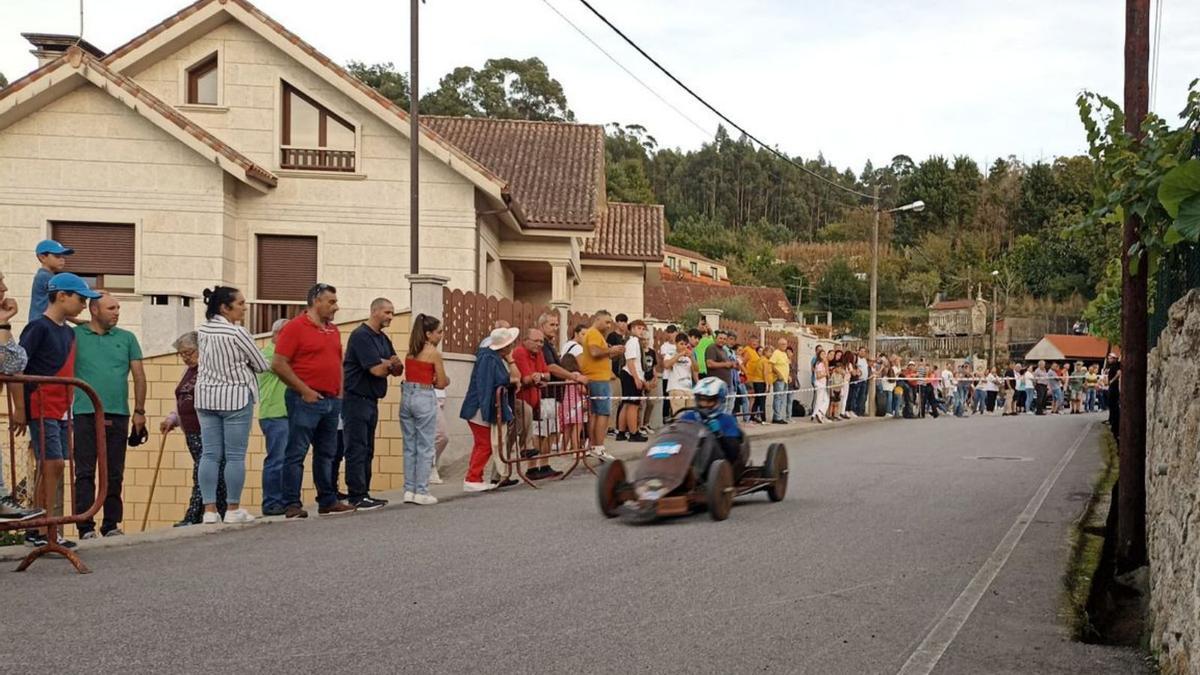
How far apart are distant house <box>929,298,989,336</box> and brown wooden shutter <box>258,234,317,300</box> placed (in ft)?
192

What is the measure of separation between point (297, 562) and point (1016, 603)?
14.9ft

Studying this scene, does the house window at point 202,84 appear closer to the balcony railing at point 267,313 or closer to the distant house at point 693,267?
the balcony railing at point 267,313

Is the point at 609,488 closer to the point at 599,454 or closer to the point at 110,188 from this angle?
the point at 599,454

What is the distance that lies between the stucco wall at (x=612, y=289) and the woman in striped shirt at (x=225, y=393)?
84.5ft

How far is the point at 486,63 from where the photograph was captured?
78000 mm

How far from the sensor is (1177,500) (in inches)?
231

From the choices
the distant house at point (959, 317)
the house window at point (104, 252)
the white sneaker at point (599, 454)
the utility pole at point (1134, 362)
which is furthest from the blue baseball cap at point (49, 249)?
the distant house at point (959, 317)

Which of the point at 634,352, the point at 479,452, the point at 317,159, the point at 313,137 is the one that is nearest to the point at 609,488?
the point at 479,452

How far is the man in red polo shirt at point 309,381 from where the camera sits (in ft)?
33.9

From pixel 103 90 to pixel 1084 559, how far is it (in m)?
19.3

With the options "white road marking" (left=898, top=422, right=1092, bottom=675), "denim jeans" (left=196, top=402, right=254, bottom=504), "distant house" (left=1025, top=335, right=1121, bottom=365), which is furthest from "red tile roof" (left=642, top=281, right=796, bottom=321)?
"denim jeans" (left=196, top=402, right=254, bottom=504)

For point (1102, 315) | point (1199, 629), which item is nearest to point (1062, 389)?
point (1102, 315)

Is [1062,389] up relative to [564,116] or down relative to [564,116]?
down

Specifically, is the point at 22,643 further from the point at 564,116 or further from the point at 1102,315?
the point at 564,116
